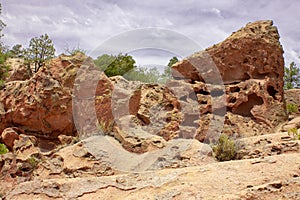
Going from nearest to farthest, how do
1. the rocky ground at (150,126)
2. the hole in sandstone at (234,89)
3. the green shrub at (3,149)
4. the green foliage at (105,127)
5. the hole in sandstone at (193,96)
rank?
the rocky ground at (150,126) < the green foliage at (105,127) < the green shrub at (3,149) < the hole in sandstone at (234,89) < the hole in sandstone at (193,96)

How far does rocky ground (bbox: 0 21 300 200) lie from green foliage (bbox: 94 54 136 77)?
5030mm

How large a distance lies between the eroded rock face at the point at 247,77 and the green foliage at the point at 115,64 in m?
5.73

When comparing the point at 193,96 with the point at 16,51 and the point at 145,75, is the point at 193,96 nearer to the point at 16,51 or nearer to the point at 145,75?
the point at 145,75

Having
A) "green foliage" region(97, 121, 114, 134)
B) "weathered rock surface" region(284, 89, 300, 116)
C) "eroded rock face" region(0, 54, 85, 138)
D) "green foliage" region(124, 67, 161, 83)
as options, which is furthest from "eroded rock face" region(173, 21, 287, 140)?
"eroded rock face" region(0, 54, 85, 138)

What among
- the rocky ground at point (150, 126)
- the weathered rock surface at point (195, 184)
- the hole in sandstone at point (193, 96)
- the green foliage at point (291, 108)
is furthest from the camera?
the green foliage at point (291, 108)

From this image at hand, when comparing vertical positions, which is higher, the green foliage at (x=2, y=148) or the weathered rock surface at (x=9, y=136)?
the weathered rock surface at (x=9, y=136)

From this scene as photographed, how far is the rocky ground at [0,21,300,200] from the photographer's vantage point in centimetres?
517

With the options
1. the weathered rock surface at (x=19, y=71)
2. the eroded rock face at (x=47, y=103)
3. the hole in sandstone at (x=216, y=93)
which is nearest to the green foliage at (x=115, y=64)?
the weathered rock surface at (x=19, y=71)

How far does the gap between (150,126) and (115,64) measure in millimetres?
8148

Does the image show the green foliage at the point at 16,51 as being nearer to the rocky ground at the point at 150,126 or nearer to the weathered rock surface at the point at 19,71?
the weathered rock surface at the point at 19,71

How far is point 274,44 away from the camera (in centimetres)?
1122

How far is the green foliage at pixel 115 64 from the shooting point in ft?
55.2

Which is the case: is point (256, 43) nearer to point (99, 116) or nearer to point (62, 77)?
point (99, 116)

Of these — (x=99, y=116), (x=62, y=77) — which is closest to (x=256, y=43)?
(x=99, y=116)
